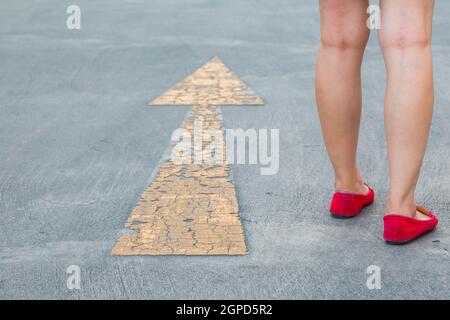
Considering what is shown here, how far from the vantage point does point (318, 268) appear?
3027 mm

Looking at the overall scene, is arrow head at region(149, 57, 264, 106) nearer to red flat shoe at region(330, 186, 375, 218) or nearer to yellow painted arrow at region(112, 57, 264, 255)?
yellow painted arrow at region(112, 57, 264, 255)

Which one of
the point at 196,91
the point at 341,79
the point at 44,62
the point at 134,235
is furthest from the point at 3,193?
the point at 44,62

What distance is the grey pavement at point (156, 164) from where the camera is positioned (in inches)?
116

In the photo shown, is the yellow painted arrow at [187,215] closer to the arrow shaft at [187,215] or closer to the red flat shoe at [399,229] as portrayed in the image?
the arrow shaft at [187,215]

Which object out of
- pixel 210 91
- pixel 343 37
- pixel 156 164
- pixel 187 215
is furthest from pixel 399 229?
pixel 210 91

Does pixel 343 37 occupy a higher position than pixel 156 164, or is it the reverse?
pixel 343 37

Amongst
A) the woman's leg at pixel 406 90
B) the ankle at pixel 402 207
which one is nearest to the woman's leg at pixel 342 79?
→ the woman's leg at pixel 406 90

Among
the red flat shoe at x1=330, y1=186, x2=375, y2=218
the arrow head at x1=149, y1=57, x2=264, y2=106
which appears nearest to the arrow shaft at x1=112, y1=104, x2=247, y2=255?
the red flat shoe at x1=330, y1=186, x2=375, y2=218

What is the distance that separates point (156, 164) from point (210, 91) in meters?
1.70

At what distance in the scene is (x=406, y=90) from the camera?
3.22m

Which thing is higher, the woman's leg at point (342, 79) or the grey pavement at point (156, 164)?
the woman's leg at point (342, 79)

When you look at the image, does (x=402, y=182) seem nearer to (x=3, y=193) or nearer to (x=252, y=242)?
(x=252, y=242)

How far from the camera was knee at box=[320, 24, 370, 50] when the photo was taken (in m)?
3.33

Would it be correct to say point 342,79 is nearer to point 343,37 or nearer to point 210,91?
point 343,37
